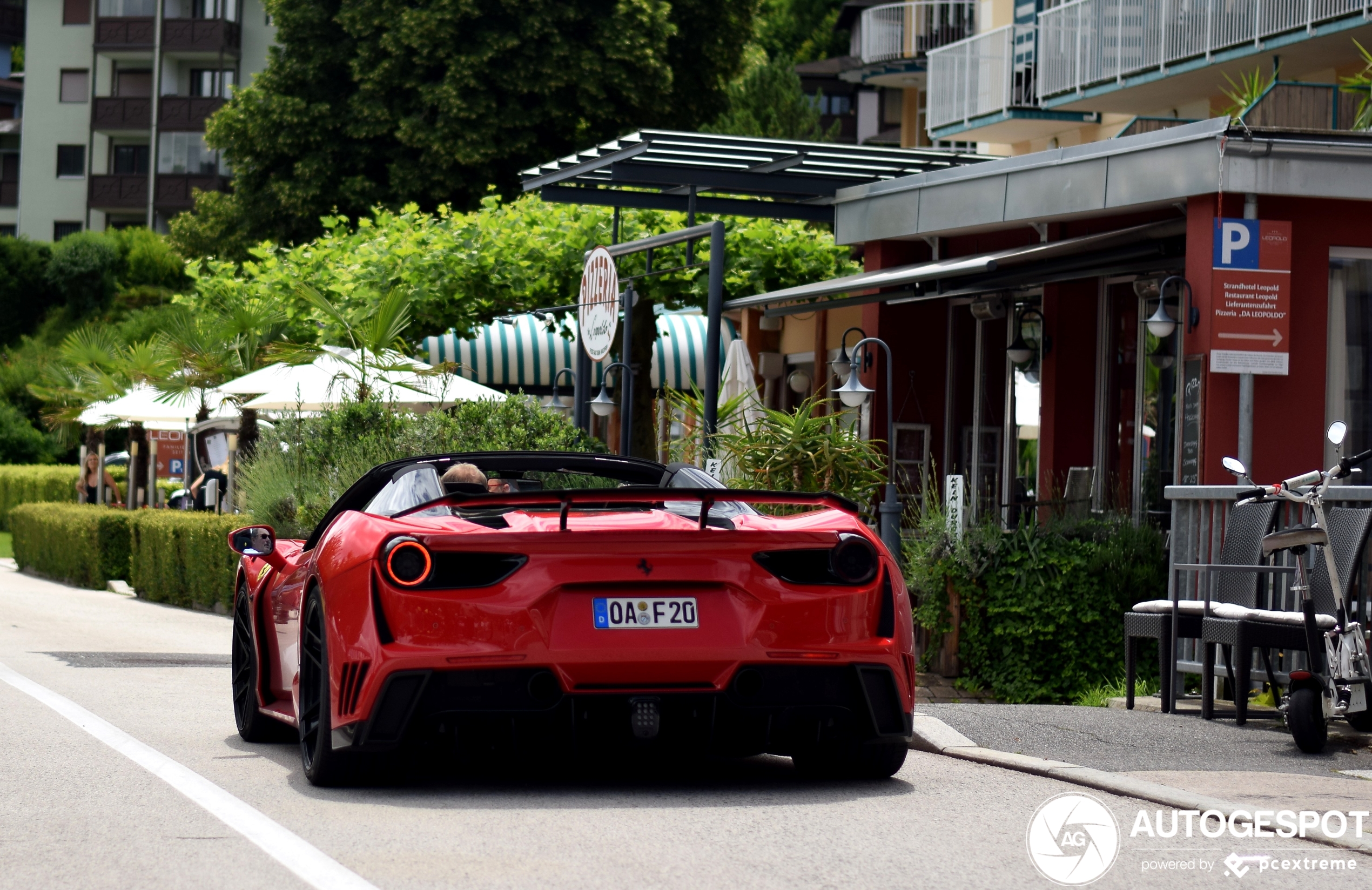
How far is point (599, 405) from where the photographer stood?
1834 cm

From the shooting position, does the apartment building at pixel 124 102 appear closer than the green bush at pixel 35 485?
No

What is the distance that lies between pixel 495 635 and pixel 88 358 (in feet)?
108

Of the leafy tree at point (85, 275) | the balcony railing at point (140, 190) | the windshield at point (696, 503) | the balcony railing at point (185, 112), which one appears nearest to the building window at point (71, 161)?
the balcony railing at point (140, 190)

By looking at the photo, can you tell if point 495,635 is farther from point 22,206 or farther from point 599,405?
point 22,206

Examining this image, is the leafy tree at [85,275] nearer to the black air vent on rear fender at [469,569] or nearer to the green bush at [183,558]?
the green bush at [183,558]

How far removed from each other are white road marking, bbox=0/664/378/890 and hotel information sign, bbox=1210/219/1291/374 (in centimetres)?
771

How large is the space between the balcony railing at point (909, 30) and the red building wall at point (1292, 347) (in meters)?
31.5

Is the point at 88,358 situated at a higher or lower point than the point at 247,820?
higher

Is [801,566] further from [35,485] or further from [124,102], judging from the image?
[124,102]

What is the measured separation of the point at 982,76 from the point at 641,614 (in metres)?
23.7

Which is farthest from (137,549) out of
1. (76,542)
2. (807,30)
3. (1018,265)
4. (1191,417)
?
(807,30)

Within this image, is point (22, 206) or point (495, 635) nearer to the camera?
point (495, 635)

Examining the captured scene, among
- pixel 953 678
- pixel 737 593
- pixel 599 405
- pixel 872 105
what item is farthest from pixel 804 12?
pixel 737 593

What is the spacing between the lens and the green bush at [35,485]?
1818 inches
